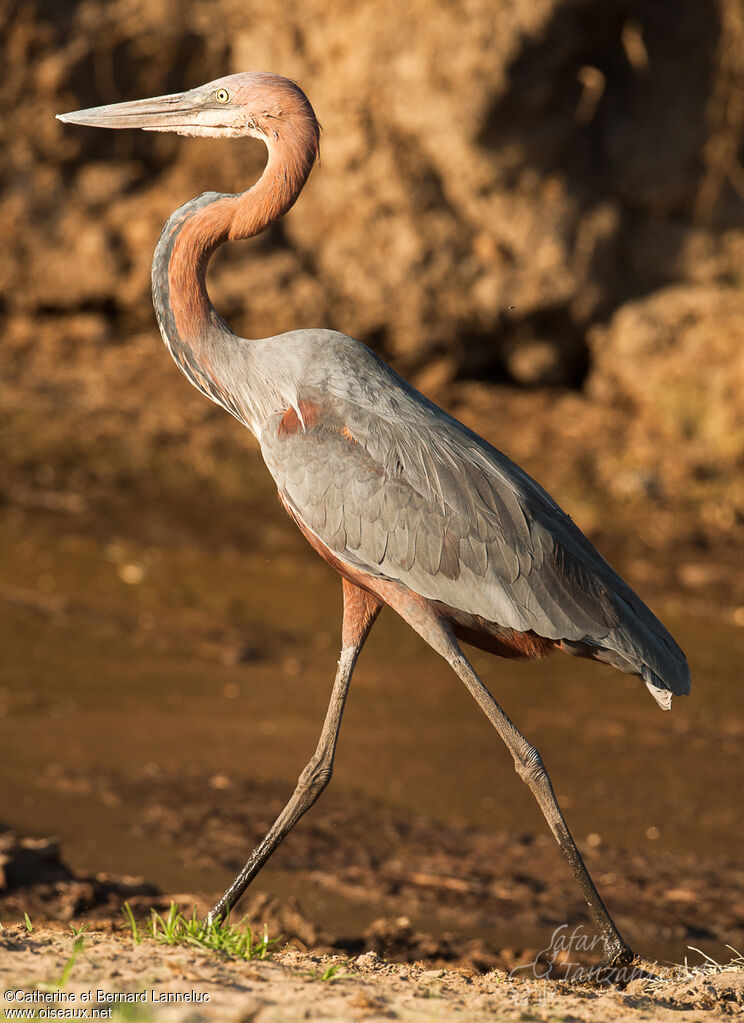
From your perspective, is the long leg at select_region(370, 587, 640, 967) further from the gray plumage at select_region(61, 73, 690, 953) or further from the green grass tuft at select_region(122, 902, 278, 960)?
the green grass tuft at select_region(122, 902, 278, 960)

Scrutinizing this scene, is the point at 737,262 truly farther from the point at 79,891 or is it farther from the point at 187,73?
the point at 79,891

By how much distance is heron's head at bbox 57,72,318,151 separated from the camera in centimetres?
442

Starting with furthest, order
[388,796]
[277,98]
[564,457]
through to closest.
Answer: [564,457] → [388,796] → [277,98]

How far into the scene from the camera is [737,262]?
1193cm

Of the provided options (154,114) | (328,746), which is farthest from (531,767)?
(154,114)

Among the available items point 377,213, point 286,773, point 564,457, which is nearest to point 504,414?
point 564,457

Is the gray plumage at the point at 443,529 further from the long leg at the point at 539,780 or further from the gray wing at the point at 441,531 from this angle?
the long leg at the point at 539,780

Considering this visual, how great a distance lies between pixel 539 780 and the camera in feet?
13.0

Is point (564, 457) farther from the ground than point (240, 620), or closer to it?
farther from the ground

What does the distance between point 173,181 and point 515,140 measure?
124 inches

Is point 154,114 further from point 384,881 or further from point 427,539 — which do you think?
point 384,881

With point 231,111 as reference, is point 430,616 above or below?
below

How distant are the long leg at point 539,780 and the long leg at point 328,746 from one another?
1.28 feet

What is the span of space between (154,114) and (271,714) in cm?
343
